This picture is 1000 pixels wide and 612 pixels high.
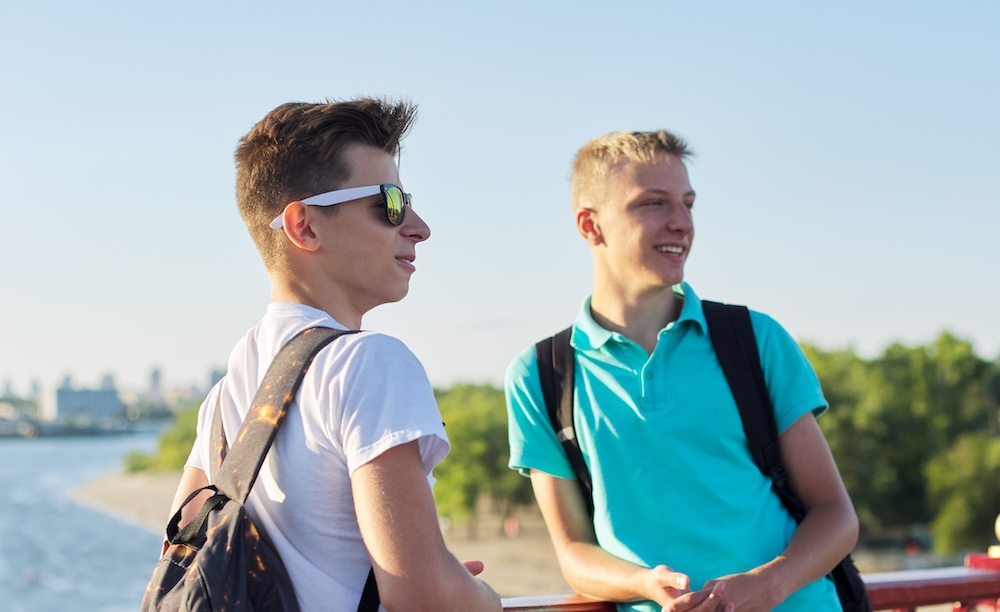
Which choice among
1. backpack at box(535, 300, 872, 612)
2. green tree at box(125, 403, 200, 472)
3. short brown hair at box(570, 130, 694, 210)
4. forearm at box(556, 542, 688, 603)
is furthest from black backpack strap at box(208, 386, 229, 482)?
green tree at box(125, 403, 200, 472)

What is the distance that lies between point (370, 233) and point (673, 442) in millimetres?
1315

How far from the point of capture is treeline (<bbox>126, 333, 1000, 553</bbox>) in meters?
52.9

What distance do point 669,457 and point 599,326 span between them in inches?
19.7

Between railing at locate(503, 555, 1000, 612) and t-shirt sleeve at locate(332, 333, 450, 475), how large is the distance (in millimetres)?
1575

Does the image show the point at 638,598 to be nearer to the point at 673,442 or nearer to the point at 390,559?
the point at 673,442

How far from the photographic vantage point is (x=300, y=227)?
2104mm

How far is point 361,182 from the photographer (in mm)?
2121

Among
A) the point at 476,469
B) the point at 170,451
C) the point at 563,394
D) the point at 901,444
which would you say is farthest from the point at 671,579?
the point at 170,451

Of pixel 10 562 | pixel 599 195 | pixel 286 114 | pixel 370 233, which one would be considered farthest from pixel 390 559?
pixel 10 562

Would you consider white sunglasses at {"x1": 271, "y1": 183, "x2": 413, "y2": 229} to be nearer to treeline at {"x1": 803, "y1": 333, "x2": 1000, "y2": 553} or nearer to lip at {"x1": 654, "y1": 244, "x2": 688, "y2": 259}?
lip at {"x1": 654, "y1": 244, "x2": 688, "y2": 259}

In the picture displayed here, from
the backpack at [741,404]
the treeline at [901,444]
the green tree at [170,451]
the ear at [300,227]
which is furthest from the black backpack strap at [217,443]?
the green tree at [170,451]

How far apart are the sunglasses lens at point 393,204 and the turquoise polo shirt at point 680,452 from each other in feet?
4.07

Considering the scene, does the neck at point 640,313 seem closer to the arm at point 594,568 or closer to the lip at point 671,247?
the lip at point 671,247

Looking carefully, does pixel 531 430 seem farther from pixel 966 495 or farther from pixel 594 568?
pixel 966 495
